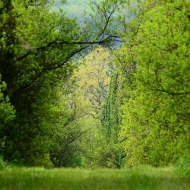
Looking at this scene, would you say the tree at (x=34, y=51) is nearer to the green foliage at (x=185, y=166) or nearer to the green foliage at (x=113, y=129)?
the green foliage at (x=185, y=166)

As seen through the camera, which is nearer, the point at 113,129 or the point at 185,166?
the point at 185,166

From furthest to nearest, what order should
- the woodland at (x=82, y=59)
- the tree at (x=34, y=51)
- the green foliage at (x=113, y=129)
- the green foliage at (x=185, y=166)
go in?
the green foliage at (x=113, y=129) → the green foliage at (x=185, y=166) → the tree at (x=34, y=51) → the woodland at (x=82, y=59)

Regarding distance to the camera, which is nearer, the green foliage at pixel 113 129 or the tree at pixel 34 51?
the tree at pixel 34 51

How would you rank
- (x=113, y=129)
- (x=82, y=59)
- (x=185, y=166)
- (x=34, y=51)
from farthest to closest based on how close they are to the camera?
1. (x=113, y=129)
2. (x=82, y=59)
3. (x=34, y=51)
4. (x=185, y=166)

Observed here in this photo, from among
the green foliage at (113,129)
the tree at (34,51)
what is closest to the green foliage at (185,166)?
the tree at (34,51)

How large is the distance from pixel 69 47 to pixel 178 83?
549cm

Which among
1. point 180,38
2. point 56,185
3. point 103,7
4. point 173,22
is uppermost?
point 103,7

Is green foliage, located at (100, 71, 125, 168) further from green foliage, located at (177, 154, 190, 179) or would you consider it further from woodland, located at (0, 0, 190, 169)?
green foliage, located at (177, 154, 190, 179)

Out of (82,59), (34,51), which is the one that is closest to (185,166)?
(82,59)

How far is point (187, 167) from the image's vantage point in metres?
15.0

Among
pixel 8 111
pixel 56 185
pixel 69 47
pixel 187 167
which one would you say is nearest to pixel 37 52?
pixel 69 47

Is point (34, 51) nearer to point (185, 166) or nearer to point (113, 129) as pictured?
point (185, 166)

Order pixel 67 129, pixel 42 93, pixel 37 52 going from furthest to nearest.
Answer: pixel 67 129
pixel 42 93
pixel 37 52

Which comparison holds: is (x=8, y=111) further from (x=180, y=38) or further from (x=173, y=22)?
(x=173, y=22)
